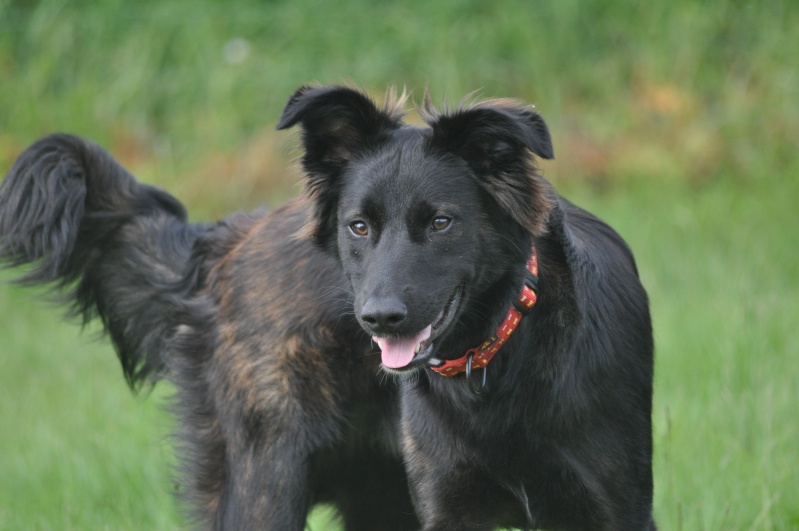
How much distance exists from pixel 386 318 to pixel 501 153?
2.67 ft

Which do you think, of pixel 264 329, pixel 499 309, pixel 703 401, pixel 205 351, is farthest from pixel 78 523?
pixel 703 401

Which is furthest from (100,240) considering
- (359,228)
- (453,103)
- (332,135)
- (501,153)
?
(453,103)

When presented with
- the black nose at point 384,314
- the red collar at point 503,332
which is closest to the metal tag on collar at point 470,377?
the red collar at point 503,332

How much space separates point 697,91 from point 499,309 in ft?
26.7

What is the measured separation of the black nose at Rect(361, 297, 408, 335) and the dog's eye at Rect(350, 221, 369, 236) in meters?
0.41

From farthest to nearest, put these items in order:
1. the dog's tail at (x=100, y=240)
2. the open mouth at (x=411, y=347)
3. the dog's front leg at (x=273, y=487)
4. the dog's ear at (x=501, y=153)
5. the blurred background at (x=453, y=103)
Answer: the blurred background at (x=453, y=103)
the dog's tail at (x=100, y=240)
the dog's front leg at (x=273, y=487)
the dog's ear at (x=501, y=153)
the open mouth at (x=411, y=347)

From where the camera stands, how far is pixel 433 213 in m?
3.81

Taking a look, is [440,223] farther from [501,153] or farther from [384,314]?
[384,314]

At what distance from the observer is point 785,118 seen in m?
10.7

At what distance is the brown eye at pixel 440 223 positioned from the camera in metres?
3.83

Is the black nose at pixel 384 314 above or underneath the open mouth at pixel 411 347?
above

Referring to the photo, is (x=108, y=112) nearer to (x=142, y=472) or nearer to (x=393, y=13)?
(x=393, y=13)

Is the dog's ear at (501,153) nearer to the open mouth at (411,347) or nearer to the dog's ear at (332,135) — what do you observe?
the dog's ear at (332,135)

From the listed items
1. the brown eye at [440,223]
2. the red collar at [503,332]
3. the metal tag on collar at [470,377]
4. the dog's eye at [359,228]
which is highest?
the brown eye at [440,223]
